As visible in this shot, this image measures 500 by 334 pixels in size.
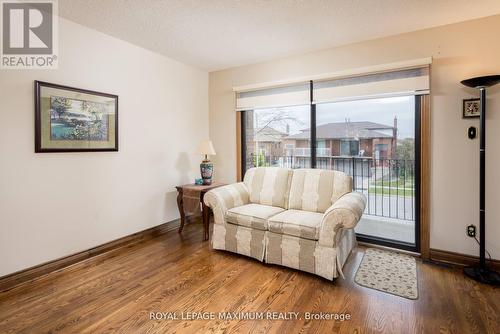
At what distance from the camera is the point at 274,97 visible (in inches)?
143

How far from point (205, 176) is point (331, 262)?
202cm

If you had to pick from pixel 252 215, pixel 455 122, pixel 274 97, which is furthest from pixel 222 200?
pixel 455 122

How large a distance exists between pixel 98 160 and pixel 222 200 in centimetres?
139

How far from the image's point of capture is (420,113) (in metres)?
2.74

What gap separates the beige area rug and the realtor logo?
3412 mm

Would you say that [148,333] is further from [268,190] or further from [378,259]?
[378,259]

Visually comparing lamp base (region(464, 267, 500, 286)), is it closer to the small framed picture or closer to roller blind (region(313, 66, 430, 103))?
the small framed picture

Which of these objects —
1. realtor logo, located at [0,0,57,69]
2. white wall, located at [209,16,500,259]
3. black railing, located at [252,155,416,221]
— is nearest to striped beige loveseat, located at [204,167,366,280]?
black railing, located at [252,155,416,221]

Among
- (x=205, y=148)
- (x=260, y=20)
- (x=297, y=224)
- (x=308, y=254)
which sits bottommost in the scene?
(x=308, y=254)


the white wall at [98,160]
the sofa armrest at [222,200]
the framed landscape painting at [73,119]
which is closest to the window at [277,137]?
the white wall at [98,160]

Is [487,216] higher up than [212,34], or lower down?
lower down

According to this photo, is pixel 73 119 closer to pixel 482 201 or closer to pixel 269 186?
pixel 269 186

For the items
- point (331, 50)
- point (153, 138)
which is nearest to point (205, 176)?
point (153, 138)

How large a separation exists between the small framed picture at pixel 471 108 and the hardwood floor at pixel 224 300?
147cm
